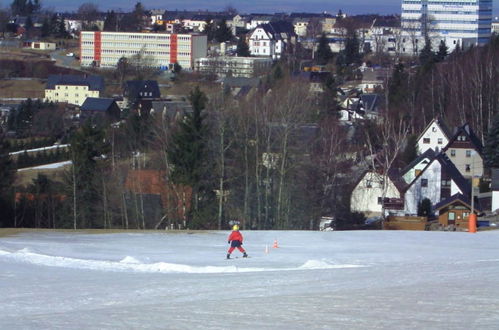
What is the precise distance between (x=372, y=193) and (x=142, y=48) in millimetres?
55526

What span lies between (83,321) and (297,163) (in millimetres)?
15348

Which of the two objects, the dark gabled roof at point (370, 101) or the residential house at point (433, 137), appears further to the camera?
the dark gabled roof at point (370, 101)

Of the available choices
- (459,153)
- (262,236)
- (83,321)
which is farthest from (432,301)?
(459,153)

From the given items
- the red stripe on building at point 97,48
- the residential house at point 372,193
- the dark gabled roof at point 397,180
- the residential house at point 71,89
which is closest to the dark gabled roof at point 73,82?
the residential house at point 71,89

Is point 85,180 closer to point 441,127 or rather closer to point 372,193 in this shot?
point 372,193

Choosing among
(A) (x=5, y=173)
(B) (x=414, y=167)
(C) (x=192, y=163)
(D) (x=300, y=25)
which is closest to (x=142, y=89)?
(B) (x=414, y=167)

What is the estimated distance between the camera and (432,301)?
9.94m

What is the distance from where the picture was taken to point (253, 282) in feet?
37.8

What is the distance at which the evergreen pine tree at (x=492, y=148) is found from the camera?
34000 mm

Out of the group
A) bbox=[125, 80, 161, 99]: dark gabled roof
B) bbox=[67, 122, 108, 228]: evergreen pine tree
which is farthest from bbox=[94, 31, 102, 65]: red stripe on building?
bbox=[67, 122, 108, 228]: evergreen pine tree

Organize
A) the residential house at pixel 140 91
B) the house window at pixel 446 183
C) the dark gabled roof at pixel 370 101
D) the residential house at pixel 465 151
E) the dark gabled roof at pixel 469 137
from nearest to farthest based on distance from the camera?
Result: 1. the house window at pixel 446 183
2. the residential house at pixel 465 151
3. the dark gabled roof at pixel 469 137
4. the dark gabled roof at pixel 370 101
5. the residential house at pixel 140 91

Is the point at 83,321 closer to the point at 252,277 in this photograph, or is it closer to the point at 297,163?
the point at 252,277

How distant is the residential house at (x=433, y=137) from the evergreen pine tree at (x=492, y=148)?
2.65 metres

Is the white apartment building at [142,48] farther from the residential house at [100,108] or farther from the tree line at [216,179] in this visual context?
the tree line at [216,179]
